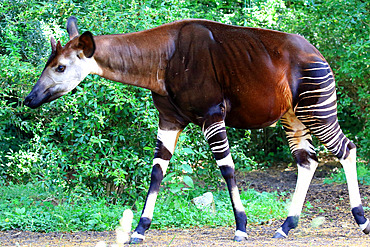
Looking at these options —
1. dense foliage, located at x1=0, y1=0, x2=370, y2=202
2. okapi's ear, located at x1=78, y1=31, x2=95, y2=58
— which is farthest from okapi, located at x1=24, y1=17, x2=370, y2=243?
dense foliage, located at x1=0, y1=0, x2=370, y2=202

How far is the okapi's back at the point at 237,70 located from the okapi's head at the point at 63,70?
2.40 ft

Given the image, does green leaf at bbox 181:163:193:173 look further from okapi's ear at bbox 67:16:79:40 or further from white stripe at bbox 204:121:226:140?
okapi's ear at bbox 67:16:79:40

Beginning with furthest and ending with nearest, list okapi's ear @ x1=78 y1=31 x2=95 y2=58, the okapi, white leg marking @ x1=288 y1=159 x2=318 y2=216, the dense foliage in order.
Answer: the dense foliage, white leg marking @ x1=288 y1=159 x2=318 y2=216, the okapi, okapi's ear @ x1=78 y1=31 x2=95 y2=58

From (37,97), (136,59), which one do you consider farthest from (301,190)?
(37,97)

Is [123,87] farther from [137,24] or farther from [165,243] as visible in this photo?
[165,243]

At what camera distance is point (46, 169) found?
567 centimetres

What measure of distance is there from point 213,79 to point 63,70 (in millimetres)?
1245

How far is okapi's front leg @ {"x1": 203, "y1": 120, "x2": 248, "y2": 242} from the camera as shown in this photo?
417 centimetres

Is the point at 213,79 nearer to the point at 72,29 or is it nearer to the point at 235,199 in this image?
the point at 235,199

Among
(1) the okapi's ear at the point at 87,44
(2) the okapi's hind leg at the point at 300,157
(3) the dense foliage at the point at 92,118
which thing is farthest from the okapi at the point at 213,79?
(3) the dense foliage at the point at 92,118

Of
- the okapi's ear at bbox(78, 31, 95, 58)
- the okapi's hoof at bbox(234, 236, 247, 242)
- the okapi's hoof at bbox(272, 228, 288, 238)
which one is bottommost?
the okapi's hoof at bbox(272, 228, 288, 238)

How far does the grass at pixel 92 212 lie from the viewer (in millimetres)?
4957

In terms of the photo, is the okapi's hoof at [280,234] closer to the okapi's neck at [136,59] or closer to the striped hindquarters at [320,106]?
the striped hindquarters at [320,106]

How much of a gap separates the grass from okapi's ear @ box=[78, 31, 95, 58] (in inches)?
70.7
